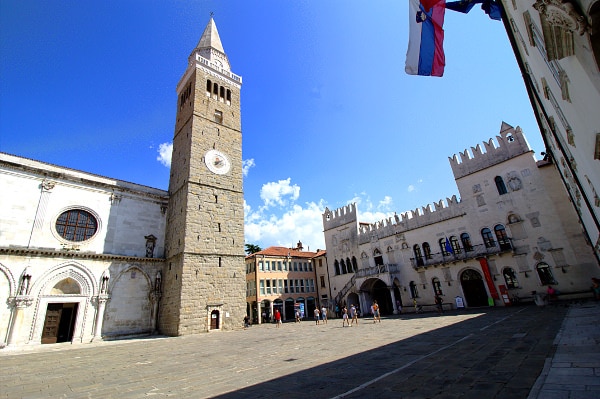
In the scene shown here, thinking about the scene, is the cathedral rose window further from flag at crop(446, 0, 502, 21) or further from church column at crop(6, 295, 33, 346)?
flag at crop(446, 0, 502, 21)

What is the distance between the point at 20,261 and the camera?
57.0 ft

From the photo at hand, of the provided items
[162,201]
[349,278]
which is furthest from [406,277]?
[162,201]

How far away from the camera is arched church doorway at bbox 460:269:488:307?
937 inches

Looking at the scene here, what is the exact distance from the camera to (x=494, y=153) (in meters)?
24.2

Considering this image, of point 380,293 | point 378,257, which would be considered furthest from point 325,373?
point 380,293

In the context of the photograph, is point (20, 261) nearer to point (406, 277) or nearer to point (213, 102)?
point (213, 102)

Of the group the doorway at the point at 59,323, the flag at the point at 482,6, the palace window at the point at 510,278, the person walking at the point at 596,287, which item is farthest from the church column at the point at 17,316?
the person walking at the point at 596,287

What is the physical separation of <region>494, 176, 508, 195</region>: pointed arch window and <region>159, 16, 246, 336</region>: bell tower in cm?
2247

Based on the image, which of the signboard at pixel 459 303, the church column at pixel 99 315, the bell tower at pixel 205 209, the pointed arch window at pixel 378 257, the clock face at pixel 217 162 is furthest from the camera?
the pointed arch window at pixel 378 257

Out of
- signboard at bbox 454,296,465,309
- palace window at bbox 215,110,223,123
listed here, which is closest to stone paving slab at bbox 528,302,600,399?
signboard at bbox 454,296,465,309

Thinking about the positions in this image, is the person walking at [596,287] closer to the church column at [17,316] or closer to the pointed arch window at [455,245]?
the pointed arch window at [455,245]

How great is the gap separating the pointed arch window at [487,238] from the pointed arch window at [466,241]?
1142 millimetres

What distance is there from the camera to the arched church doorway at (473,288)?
23.8 metres

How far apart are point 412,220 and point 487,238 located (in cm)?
689
